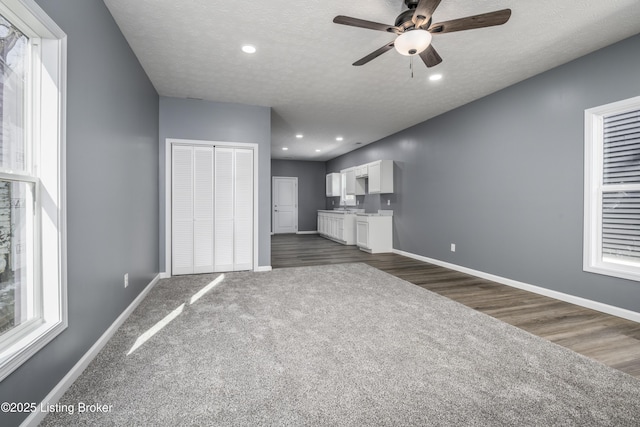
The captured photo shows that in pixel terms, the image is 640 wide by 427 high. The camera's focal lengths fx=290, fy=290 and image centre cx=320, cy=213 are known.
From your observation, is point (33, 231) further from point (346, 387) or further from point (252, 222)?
point (252, 222)

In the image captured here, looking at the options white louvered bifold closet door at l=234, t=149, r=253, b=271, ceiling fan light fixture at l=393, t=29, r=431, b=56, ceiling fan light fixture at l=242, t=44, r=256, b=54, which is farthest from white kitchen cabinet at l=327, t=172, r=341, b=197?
ceiling fan light fixture at l=393, t=29, r=431, b=56

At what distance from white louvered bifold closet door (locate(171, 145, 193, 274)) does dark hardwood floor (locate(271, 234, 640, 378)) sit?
1.49 meters

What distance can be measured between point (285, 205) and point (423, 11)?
8613 millimetres

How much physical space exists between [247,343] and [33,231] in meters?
1.52

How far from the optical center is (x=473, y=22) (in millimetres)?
2076

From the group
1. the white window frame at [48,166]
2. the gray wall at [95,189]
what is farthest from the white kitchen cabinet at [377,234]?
the white window frame at [48,166]

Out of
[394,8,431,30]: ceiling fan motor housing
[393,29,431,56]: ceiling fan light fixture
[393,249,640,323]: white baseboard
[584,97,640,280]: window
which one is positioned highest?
[394,8,431,30]: ceiling fan motor housing

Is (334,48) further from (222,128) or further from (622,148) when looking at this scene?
(622,148)

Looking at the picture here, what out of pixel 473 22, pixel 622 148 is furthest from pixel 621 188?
pixel 473 22

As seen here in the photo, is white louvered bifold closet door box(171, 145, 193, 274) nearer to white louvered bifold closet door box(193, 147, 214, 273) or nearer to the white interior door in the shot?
white louvered bifold closet door box(193, 147, 214, 273)

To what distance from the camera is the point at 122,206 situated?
268 centimetres

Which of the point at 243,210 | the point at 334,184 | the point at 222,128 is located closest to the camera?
the point at 222,128

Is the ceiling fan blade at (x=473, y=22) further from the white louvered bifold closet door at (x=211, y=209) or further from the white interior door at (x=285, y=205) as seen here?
the white interior door at (x=285, y=205)

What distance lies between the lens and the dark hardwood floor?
2.20 metres
